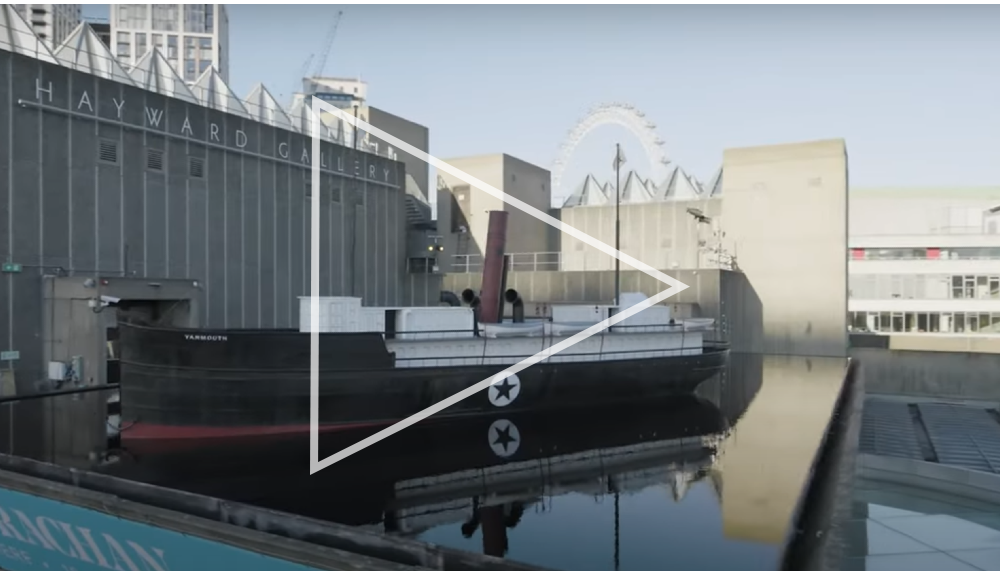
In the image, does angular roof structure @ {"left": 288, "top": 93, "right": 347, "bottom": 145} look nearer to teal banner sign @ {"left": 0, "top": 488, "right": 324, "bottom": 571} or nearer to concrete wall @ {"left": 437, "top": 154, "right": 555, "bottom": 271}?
concrete wall @ {"left": 437, "top": 154, "right": 555, "bottom": 271}

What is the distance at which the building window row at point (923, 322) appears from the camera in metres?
51.8

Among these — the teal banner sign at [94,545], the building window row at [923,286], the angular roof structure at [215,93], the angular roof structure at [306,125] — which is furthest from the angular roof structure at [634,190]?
the teal banner sign at [94,545]

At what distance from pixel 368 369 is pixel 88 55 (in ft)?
54.2

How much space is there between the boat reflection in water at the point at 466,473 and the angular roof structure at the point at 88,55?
15669mm

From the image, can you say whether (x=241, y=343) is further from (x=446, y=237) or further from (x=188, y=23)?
(x=188, y=23)

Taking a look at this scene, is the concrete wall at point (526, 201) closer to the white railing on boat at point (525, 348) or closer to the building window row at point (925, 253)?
the white railing on boat at point (525, 348)

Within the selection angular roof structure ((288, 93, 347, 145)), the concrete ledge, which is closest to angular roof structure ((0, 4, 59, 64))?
angular roof structure ((288, 93, 347, 145))

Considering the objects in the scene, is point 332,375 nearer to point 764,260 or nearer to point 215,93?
point 215,93

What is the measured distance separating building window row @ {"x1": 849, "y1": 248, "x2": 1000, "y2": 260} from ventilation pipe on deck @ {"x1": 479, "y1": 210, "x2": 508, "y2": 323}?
47.9m

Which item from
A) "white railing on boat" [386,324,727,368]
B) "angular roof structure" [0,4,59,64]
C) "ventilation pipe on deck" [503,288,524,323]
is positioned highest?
"angular roof structure" [0,4,59,64]

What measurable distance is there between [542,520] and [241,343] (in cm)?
846

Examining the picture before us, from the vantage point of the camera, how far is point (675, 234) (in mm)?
43844

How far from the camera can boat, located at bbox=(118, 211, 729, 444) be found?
15.2 m

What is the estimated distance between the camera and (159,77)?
26531mm
